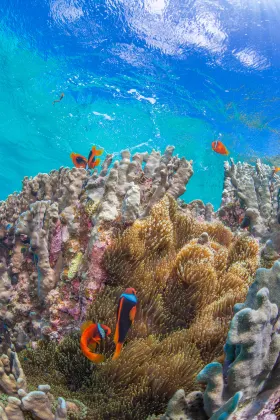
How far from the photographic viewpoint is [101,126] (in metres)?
20.5

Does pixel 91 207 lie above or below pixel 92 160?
below

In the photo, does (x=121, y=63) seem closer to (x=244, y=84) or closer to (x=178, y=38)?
(x=178, y=38)

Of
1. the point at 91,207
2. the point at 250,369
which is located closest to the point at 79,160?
the point at 91,207

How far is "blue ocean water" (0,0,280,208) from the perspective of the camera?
11531mm

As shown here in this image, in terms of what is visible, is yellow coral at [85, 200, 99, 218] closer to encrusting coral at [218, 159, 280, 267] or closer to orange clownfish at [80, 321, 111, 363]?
orange clownfish at [80, 321, 111, 363]

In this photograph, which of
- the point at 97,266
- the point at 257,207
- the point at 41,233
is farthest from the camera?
the point at 257,207

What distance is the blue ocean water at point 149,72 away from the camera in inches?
454

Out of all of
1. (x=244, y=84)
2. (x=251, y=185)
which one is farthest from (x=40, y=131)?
(x=251, y=185)

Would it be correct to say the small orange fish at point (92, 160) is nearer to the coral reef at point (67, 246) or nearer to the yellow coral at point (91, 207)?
the coral reef at point (67, 246)

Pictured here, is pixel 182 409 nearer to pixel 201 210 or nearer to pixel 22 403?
pixel 22 403

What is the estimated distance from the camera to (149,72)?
14.5 meters

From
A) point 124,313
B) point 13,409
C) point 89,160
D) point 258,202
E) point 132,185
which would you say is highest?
point 89,160

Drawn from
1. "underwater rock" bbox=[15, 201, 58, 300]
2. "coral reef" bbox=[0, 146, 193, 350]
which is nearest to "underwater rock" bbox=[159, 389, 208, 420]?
"coral reef" bbox=[0, 146, 193, 350]

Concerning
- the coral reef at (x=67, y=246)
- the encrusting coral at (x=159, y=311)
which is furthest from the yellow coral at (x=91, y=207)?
the encrusting coral at (x=159, y=311)
